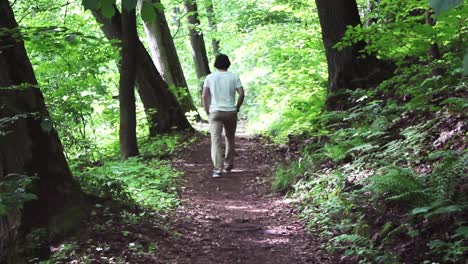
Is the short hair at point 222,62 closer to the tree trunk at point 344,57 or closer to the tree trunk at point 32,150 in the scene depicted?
the tree trunk at point 344,57

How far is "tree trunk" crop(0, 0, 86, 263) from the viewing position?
4945mm

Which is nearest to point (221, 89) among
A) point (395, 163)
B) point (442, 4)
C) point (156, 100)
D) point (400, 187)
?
point (395, 163)

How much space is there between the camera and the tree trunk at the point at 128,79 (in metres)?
9.55

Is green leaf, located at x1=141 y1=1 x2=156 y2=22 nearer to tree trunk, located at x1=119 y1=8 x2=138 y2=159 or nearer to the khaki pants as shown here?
the khaki pants

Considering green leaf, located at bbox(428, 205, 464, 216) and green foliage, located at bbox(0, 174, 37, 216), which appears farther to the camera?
green leaf, located at bbox(428, 205, 464, 216)

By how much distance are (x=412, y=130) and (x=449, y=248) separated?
2777mm

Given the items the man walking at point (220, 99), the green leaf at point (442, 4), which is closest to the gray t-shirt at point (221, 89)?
the man walking at point (220, 99)

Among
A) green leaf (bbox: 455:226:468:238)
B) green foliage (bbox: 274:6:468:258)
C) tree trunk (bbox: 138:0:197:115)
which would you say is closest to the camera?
green leaf (bbox: 455:226:468:238)

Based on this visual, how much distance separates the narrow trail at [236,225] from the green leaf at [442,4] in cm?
359

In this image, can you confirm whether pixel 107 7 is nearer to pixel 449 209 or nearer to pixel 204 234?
pixel 449 209

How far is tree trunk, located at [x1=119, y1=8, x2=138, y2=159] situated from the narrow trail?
1.58 meters

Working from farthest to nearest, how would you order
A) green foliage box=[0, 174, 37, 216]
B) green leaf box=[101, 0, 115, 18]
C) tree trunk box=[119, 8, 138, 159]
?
tree trunk box=[119, 8, 138, 159] < green foliage box=[0, 174, 37, 216] < green leaf box=[101, 0, 115, 18]

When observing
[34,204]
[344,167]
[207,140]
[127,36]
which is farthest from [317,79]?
[34,204]

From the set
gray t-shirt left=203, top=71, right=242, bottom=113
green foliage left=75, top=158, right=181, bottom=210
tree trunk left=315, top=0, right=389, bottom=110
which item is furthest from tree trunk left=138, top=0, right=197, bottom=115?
tree trunk left=315, top=0, right=389, bottom=110
